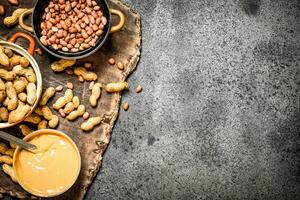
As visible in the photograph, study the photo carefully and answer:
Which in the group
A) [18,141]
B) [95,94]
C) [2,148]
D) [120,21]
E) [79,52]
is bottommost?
[2,148]

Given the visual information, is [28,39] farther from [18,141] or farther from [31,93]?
[18,141]

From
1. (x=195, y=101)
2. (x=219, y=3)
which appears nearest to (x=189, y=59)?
(x=195, y=101)

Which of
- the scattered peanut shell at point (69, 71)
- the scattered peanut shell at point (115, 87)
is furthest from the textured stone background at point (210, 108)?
the scattered peanut shell at point (69, 71)

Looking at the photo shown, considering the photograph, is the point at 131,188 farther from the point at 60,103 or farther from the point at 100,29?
the point at 100,29

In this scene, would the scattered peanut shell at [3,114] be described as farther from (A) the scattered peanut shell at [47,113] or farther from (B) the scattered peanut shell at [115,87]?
(B) the scattered peanut shell at [115,87]

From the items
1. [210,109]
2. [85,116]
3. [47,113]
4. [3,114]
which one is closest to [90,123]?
[85,116]
